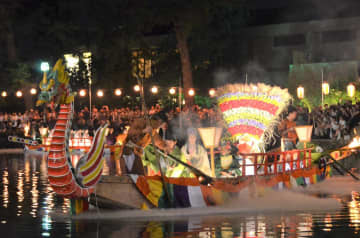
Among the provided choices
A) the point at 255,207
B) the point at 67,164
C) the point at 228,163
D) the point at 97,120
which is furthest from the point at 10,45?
the point at 67,164

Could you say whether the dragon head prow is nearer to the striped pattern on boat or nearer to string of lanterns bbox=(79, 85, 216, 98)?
the striped pattern on boat

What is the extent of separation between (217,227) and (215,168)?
3899 millimetres

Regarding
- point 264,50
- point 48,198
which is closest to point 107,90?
point 264,50

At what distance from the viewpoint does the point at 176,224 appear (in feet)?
40.8

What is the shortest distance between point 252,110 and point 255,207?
6.98 ft

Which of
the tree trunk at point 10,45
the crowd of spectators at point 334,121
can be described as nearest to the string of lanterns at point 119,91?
the tree trunk at point 10,45

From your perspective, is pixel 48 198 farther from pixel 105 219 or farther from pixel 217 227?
pixel 217 227

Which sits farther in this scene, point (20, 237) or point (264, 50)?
point (264, 50)

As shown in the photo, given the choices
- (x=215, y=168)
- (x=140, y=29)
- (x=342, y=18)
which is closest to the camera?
(x=215, y=168)

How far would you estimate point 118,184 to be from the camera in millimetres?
13219

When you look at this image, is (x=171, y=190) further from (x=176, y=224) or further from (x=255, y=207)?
(x=255, y=207)

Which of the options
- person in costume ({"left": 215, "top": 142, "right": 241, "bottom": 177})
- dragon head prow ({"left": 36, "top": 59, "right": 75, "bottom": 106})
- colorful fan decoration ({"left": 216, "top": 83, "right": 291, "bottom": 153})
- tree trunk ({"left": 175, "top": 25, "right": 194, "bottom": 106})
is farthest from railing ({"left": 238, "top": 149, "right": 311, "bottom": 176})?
tree trunk ({"left": 175, "top": 25, "right": 194, "bottom": 106})

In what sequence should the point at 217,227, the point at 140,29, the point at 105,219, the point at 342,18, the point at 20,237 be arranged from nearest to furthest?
the point at 20,237
the point at 217,227
the point at 105,219
the point at 140,29
the point at 342,18

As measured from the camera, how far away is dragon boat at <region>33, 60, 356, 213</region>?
40.5 ft
